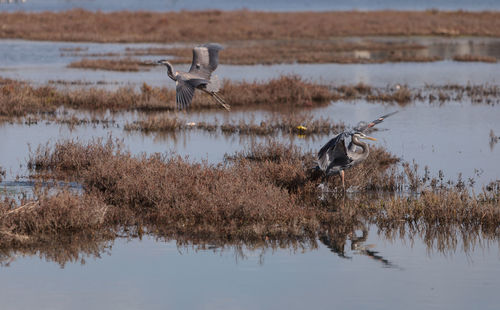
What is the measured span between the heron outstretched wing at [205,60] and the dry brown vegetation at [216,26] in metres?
34.4

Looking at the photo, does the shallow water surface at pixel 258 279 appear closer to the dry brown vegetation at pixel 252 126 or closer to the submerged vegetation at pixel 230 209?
the submerged vegetation at pixel 230 209

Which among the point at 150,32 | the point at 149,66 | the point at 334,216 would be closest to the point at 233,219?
the point at 334,216

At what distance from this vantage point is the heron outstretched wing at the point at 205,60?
1166 centimetres

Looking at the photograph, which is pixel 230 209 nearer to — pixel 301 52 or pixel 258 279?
pixel 258 279

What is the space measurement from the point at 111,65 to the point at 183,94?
2268 cm

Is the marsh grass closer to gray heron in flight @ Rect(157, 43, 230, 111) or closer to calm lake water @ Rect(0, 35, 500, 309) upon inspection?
gray heron in flight @ Rect(157, 43, 230, 111)

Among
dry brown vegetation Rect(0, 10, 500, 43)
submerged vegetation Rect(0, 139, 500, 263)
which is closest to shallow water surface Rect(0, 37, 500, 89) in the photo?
dry brown vegetation Rect(0, 10, 500, 43)

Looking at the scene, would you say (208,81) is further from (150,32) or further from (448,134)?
(150,32)

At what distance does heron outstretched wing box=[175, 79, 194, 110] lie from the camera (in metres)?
11.1

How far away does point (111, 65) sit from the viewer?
109 feet

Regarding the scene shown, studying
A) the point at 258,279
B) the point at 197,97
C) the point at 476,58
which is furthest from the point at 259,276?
the point at 476,58

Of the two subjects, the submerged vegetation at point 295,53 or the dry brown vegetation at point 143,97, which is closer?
the dry brown vegetation at point 143,97

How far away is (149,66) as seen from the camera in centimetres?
3528

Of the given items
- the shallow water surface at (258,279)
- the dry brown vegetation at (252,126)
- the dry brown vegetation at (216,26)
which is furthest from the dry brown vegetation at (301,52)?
the shallow water surface at (258,279)
